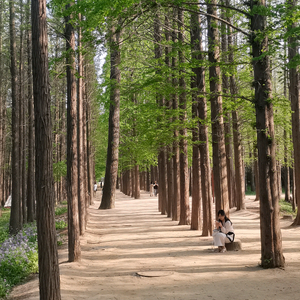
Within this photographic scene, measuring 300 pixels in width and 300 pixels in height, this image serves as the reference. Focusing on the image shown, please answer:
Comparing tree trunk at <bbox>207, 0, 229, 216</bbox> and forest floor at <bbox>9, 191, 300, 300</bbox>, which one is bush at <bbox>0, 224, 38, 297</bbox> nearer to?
forest floor at <bbox>9, 191, 300, 300</bbox>

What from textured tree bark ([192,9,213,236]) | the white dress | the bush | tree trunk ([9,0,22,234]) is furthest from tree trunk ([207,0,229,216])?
tree trunk ([9,0,22,234])

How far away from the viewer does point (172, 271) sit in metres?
8.54

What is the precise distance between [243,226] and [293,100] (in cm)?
548

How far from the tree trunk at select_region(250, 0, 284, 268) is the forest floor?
0.43m

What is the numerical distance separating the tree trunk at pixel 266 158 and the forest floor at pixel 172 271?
0.43 meters

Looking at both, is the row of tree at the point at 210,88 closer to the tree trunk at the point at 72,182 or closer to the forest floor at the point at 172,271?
the forest floor at the point at 172,271

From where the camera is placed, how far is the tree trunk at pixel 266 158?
8203mm

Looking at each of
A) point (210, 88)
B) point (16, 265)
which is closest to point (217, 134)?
point (210, 88)

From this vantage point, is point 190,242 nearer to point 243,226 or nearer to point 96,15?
point 243,226

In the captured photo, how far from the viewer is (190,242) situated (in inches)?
473

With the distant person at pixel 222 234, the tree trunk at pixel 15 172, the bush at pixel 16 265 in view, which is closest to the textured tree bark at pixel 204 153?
the distant person at pixel 222 234

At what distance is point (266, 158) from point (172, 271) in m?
3.30

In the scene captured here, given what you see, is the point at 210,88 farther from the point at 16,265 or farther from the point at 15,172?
the point at 15,172

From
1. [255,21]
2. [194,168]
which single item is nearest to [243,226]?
[194,168]
